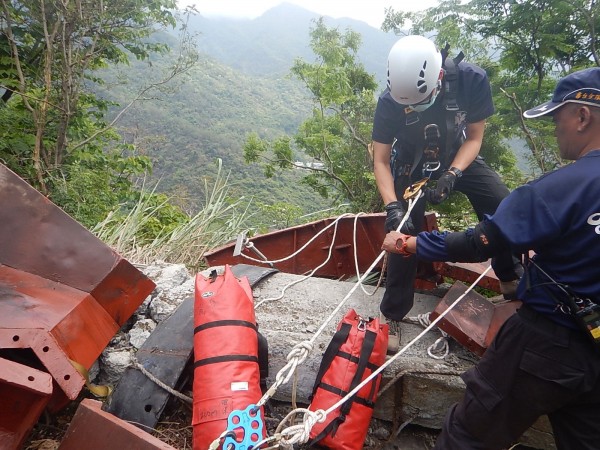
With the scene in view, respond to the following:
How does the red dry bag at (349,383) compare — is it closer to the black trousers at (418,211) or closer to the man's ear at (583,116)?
the black trousers at (418,211)

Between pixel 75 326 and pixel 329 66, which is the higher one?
pixel 329 66

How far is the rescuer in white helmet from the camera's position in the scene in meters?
2.64

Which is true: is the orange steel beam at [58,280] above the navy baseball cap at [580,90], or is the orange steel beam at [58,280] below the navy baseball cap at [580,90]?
below

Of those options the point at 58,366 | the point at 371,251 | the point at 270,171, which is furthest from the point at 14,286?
the point at 270,171

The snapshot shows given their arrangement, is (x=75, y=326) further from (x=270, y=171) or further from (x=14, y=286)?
(x=270, y=171)

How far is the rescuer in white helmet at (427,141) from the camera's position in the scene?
8.68ft

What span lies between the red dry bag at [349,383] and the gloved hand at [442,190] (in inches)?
35.3

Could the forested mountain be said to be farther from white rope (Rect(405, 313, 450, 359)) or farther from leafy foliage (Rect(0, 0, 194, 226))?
white rope (Rect(405, 313, 450, 359))

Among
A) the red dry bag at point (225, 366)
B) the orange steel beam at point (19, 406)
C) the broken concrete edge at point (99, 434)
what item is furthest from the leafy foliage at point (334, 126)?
the orange steel beam at point (19, 406)

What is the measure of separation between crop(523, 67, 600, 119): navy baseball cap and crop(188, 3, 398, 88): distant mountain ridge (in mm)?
87793

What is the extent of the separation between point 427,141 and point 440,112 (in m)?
0.22

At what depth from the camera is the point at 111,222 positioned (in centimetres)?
536

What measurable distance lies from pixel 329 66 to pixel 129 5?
5183 mm

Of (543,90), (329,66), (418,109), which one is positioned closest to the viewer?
(418,109)
